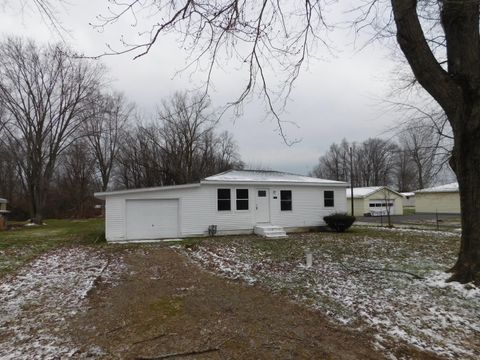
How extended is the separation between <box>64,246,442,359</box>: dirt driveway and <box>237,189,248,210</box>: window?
8969mm

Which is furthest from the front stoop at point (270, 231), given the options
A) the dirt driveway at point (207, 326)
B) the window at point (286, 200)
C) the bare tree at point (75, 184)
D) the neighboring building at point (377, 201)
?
the bare tree at point (75, 184)

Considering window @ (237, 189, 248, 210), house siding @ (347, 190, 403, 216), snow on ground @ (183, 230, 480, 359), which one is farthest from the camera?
house siding @ (347, 190, 403, 216)

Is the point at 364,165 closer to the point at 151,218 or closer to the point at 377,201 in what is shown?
the point at 377,201

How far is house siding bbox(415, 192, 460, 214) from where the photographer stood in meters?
30.5

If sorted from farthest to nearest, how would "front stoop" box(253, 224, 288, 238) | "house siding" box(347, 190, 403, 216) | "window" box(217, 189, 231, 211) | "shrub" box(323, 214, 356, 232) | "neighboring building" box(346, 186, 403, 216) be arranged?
1. "house siding" box(347, 190, 403, 216)
2. "neighboring building" box(346, 186, 403, 216)
3. "shrub" box(323, 214, 356, 232)
4. "window" box(217, 189, 231, 211)
5. "front stoop" box(253, 224, 288, 238)

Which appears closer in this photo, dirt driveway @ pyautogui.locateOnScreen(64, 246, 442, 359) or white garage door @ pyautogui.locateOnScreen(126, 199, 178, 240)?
dirt driveway @ pyautogui.locateOnScreen(64, 246, 442, 359)

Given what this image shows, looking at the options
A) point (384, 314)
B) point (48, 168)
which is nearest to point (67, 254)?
point (384, 314)

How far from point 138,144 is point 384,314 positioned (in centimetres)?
3265

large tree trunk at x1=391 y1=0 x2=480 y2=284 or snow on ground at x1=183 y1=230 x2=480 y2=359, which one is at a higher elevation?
large tree trunk at x1=391 y1=0 x2=480 y2=284

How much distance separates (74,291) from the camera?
239 inches

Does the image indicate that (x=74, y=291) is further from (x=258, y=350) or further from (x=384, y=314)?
(x=384, y=314)

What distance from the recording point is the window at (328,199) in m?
17.6

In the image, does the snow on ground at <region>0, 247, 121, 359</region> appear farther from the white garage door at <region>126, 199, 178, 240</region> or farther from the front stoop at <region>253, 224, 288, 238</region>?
the front stoop at <region>253, 224, 288, 238</region>

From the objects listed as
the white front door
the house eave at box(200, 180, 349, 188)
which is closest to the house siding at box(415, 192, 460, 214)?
the house eave at box(200, 180, 349, 188)
